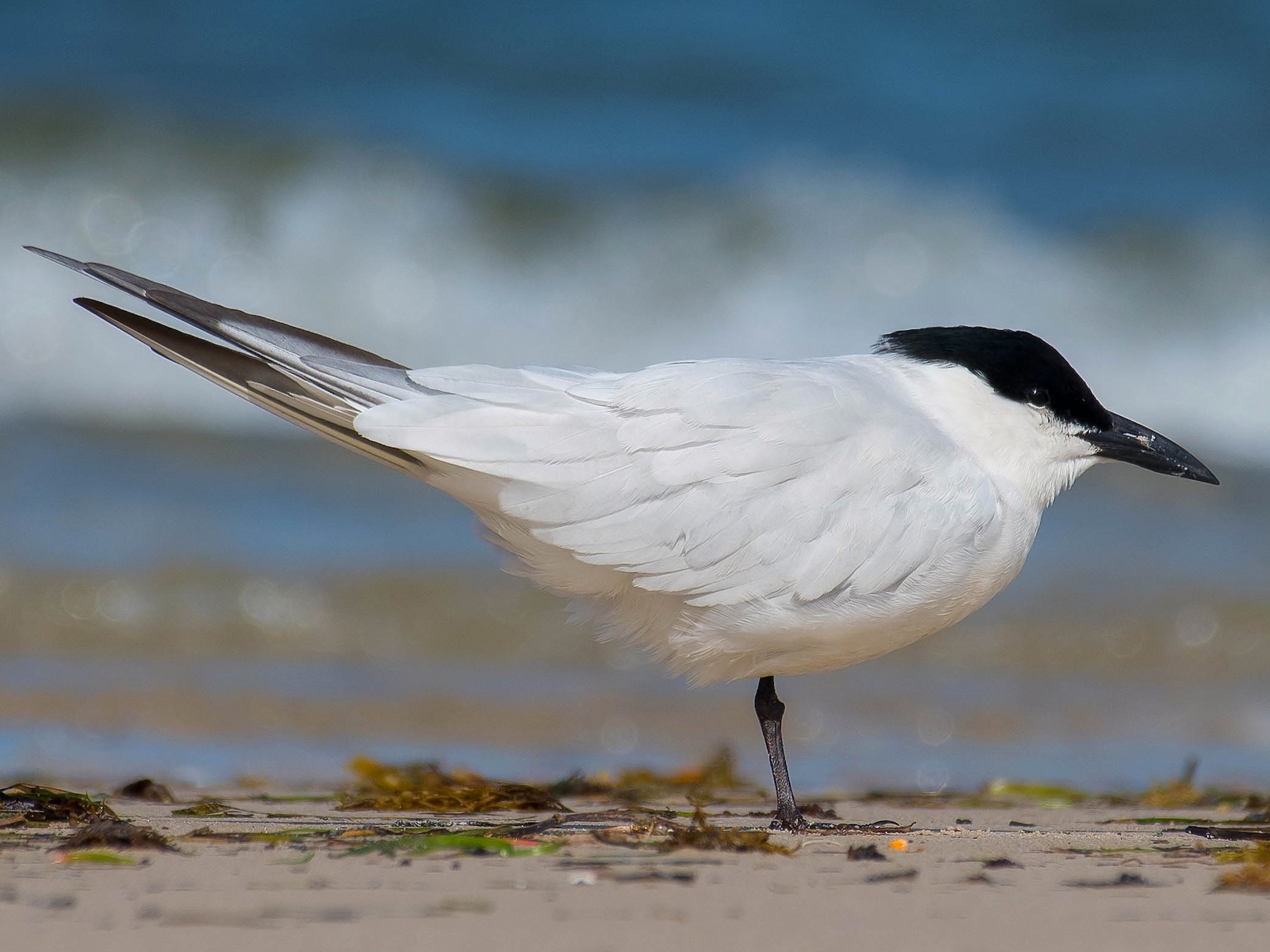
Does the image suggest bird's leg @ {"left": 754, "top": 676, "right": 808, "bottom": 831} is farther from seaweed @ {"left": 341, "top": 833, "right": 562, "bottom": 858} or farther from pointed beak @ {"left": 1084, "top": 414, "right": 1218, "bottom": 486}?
pointed beak @ {"left": 1084, "top": 414, "right": 1218, "bottom": 486}

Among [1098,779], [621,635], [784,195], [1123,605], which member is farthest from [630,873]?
[784,195]

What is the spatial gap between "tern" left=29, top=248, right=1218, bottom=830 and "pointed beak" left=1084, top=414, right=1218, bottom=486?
17.5 inches

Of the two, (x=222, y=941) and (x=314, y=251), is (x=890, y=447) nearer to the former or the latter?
(x=222, y=941)

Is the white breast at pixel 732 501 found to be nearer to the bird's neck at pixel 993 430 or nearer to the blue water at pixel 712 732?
the bird's neck at pixel 993 430

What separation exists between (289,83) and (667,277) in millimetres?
3750

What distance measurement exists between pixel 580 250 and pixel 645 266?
56 centimetres

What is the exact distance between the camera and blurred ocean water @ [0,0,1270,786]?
281 inches

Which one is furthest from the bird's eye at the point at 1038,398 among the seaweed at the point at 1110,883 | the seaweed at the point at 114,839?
the seaweed at the point at 114,839

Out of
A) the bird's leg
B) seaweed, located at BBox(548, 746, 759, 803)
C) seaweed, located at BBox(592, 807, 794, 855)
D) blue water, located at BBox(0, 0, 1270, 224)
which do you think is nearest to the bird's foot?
the bird's leg

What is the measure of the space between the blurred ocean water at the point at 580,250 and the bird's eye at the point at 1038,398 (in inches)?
116

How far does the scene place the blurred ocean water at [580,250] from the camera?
7129 millimetres

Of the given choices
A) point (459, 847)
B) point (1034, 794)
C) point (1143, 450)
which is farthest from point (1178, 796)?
point (459, 847)

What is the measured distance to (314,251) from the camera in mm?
11867

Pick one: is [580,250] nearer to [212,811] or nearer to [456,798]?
[456,798]
